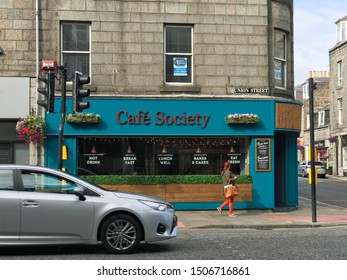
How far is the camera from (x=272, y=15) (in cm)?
Result: 1756

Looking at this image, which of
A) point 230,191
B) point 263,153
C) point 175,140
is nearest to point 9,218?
point 230,191

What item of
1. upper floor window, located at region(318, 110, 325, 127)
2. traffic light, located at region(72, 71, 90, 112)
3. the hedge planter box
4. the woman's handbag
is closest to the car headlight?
traffic light, located at region(72, 71, 90, 112)

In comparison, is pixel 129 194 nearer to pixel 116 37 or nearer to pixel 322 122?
pixel 116 37

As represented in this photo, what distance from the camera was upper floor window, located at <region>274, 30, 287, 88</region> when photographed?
17.8 metres

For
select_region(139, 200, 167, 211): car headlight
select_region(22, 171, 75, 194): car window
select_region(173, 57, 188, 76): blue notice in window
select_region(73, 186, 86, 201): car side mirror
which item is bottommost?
select_region(139, 200, 167, 211): car headlight

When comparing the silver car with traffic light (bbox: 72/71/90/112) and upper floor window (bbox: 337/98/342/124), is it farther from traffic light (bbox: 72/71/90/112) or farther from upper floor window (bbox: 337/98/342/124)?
upper floor window (bbox: 337/98/342/124)

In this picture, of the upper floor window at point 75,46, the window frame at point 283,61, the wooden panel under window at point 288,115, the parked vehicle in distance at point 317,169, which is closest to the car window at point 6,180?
the upper floor window at point 75,46

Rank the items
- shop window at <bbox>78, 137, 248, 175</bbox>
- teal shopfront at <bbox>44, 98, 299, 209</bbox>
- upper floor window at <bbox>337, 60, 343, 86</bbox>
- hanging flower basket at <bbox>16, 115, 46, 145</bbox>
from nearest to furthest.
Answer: hanging flower basket at <bbox>16, 115, 46, 145</bbox>
teal shopfront at <bbox>44, 98, 299, 209</bbox>
shop window at <bbox>78, 137, 248, 175</bbox>
upper floor window at <bbox>337, 60, 343, 86</bbox>

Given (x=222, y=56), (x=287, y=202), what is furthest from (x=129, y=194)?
(x=287, y=202)

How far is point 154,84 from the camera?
16688mm

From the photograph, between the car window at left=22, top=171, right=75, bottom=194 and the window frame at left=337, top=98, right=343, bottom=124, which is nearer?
the car window at left=22, top=171, right=75, bottom=194

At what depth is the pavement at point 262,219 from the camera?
44.7 ft

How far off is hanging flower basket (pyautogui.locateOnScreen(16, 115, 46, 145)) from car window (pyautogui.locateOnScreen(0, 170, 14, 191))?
23.1 feet

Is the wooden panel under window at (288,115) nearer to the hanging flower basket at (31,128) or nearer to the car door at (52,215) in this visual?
the hanging flower basket at (31,128)
